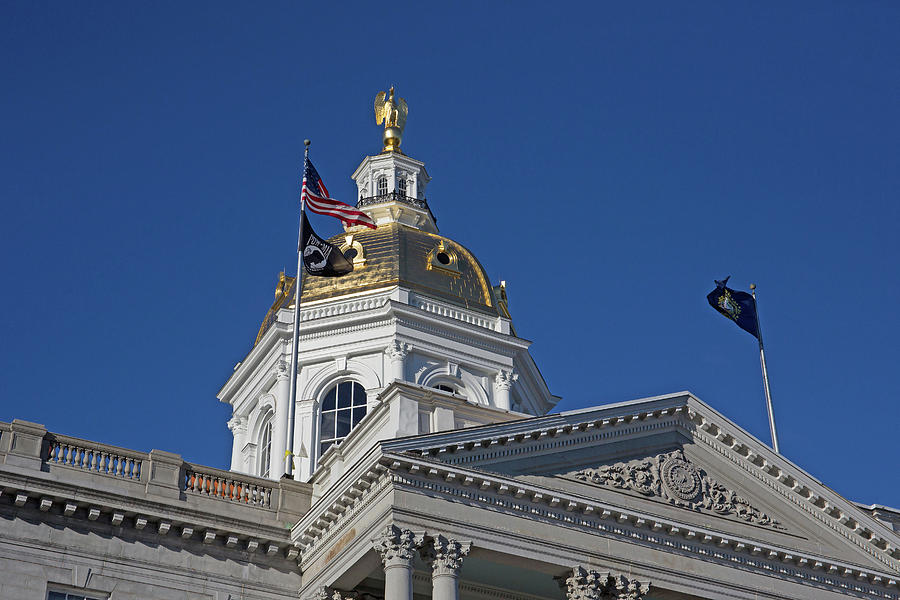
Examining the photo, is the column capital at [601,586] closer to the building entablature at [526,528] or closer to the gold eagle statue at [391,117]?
the building entablature at [526,528]

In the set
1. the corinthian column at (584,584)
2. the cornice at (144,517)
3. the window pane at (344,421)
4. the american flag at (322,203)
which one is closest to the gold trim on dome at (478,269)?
the window pane at (344,421)

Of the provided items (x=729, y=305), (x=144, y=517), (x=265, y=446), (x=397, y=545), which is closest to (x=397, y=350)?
(x=265, y=446)

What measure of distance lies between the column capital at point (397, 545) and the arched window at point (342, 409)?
641 inches

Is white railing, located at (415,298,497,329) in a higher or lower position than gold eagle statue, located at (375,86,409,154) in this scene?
lower

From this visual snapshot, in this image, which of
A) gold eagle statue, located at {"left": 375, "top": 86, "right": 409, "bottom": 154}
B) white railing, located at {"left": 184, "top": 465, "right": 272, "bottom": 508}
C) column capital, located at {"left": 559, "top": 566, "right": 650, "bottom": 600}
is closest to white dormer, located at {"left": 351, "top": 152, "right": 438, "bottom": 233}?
gold eagle statue, located at {"left": 375, "top": 86, "right": 409, "bottom": 154}

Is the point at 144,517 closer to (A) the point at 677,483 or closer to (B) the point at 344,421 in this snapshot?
(A) the point at 677,483

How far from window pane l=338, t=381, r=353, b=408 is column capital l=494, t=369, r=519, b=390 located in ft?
15.9

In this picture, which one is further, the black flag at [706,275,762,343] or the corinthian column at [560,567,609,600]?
the black flag at [706,275,762,343]

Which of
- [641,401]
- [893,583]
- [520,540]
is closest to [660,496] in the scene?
[641,401]

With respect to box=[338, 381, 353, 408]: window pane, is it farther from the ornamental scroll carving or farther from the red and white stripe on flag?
the ornamental scroll carving

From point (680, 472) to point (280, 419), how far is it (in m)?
15.3

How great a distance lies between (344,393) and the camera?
4178 centimetres

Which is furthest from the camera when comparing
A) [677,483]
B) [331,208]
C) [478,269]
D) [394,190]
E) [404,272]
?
[394,190]

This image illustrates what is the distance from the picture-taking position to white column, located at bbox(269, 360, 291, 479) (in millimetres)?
39781
